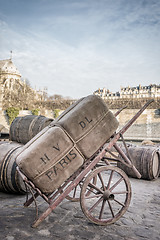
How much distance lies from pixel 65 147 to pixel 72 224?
3.96 ft

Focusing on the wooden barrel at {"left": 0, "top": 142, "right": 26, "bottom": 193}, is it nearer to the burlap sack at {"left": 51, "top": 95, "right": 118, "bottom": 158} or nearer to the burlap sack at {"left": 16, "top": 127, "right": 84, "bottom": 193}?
the burlap sack at {"left": 16, "top": 127, "right": 84, "bottom": 193}

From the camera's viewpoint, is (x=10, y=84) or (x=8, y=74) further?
(x=8, y=74)

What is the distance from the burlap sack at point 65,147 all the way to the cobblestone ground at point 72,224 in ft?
1.98

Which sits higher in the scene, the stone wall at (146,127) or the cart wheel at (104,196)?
the cart wheel at (104,196)

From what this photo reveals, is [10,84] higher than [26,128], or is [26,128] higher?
[10,84]

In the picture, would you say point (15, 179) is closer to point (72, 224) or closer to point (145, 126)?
point (72, 224)

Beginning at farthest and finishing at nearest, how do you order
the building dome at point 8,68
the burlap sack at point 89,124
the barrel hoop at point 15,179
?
the building dome at point 8,68 → the barrel hoop at point 15,179 → the burlap sack at point 89,124

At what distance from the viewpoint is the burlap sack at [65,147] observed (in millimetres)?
2654

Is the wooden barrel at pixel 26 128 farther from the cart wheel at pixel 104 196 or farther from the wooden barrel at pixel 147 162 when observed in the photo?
the cart wheel at pixel 104 196

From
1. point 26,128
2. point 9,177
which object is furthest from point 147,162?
point 26,128

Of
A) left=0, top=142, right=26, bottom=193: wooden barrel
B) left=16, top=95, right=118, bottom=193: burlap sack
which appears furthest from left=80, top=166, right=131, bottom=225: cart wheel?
left=0, top=142, right=26, bottom=193: wooden barrel

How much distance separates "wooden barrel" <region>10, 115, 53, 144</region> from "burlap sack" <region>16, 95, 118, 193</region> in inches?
174

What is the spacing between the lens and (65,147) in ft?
8.95

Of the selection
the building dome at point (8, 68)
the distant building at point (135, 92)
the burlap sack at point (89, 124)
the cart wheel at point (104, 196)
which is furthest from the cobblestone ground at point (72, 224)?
the distant building at point (135, 92)
